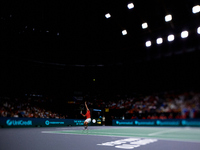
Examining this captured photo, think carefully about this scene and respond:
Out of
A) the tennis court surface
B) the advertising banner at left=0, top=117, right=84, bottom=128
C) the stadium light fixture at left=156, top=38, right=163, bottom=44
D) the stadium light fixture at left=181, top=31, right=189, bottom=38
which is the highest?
the stadium light fixture at left=156, top=38, right=163, bottom=44

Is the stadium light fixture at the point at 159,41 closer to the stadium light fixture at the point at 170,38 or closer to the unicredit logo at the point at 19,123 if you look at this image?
the stadium light fixture at the point at 170,38

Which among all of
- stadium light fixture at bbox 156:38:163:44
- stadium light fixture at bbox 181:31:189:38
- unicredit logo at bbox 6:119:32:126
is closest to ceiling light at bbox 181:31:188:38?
stadium light fixture at bbox 181:31:189:38

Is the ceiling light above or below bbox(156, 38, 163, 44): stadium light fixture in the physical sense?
below

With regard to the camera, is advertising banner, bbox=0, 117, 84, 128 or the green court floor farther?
advertising banner, bbox=0, 117, 84, 128

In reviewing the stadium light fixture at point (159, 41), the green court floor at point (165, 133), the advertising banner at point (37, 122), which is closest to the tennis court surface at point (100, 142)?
the green court floor at point (165, 133)

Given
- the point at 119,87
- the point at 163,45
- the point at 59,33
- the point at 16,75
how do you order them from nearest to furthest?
the point at 163,45 → the point at 119,87 → the point at 16,75 → the point at 59,33

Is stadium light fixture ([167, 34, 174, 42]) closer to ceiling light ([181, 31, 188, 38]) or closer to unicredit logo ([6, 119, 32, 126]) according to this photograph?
ceiling light ([181, 31, 188, 38])

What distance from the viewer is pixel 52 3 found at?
2197 cm

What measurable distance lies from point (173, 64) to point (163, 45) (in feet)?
0.84

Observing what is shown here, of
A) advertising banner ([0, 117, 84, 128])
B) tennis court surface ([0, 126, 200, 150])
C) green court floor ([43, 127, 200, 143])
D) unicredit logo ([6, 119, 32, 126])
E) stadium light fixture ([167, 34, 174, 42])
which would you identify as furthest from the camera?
unicredit logo ([6, 119, 32, 126])

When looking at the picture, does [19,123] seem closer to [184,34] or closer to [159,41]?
[159,41]

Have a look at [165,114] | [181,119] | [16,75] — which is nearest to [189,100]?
[181,119]

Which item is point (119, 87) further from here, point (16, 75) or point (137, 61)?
point (16, 75)

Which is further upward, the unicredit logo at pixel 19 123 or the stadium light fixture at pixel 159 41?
the stadium light fixture at pixel 159 41
